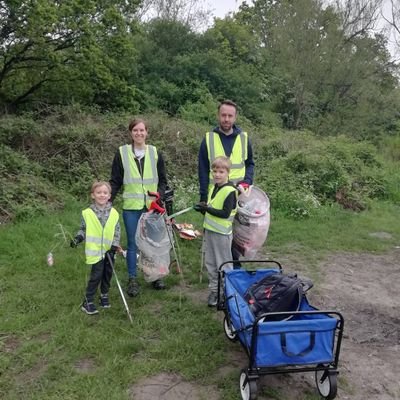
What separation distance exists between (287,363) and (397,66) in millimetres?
22213

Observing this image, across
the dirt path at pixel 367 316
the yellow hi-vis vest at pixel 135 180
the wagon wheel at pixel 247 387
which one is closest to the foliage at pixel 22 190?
the yellow hi-vis vest at pixel 135 180

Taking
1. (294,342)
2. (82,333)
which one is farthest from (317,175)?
(294,342)

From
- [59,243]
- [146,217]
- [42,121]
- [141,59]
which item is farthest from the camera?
[141,59]

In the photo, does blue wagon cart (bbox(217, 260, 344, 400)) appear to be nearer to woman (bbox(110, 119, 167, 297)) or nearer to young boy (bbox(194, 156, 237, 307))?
young boy (bbox(194, 156, 237, 307))

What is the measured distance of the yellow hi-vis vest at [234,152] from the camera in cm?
502

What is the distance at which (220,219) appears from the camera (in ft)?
14.9

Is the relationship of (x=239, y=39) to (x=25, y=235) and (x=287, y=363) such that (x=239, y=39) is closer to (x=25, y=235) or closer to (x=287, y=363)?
(x=25, y=235)

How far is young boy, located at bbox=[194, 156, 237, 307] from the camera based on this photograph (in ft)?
14.6

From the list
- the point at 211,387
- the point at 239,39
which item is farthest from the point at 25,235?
the point at 239,39

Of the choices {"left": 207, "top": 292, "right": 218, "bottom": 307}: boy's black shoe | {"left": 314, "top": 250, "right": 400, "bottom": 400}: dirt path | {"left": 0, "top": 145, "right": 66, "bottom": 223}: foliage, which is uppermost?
{"left": 0, "top": 145, "right": 66, "bottom": 223}: foliage

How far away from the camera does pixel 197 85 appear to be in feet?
53.5

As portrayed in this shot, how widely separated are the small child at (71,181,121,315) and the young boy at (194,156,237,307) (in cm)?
88

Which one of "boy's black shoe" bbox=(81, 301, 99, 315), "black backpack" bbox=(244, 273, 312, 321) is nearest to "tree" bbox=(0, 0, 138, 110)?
"boy's black shoe" bbox=(81, 301, 99, 315)

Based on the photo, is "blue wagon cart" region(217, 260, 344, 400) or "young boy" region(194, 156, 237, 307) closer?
"blue wagon cart" region(217, 260, 344, 400)
